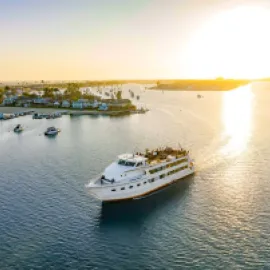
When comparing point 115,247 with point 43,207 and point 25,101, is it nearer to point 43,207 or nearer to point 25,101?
point 43,207

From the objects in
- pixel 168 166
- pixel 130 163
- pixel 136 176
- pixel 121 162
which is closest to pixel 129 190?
pixel 136 176

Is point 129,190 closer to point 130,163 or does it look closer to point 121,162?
point 130,163

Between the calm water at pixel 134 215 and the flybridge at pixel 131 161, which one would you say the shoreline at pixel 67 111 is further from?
the flybridge at pixel 131 161

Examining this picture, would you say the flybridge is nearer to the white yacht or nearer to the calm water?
the white yacht

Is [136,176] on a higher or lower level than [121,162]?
lower

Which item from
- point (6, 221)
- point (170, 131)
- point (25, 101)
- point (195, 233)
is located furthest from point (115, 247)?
point (25, 101)
